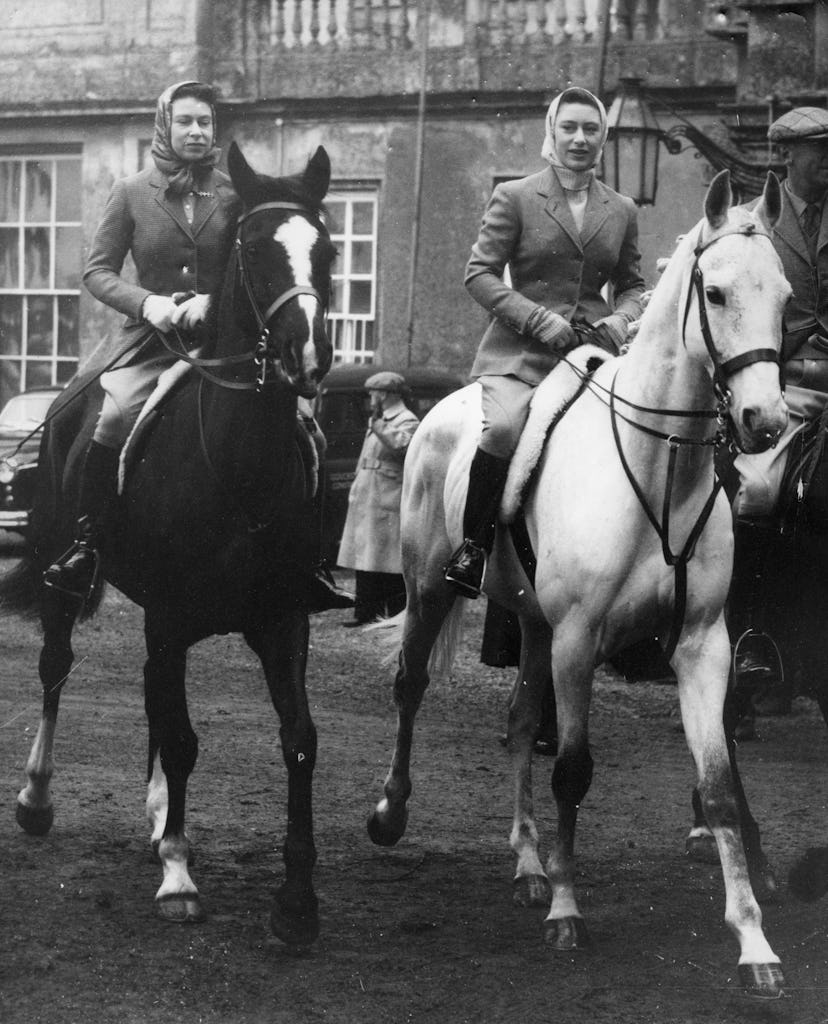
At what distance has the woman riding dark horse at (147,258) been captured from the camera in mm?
7383

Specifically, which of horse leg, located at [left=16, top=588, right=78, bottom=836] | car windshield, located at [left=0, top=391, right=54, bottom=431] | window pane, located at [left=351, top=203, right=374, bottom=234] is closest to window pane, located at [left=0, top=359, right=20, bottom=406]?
car windshield, located at [left=0, top=391, right=54, bottom=431]

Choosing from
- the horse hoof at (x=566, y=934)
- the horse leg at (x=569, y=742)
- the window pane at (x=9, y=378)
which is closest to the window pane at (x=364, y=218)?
the window pane at (x=9, y=378)

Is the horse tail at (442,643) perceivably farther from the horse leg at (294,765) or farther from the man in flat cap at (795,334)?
the horse leg at (294,765)

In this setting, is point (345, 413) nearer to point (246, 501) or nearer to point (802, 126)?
point (802, 126)

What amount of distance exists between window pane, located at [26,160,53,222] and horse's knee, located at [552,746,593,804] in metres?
20.9

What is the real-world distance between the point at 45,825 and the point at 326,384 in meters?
11.2

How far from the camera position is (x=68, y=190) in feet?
84.8

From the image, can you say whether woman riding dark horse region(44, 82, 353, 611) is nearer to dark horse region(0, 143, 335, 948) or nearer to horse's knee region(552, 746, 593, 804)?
dark horse region(0, 143, 335, 948)

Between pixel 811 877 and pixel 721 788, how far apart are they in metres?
0.97

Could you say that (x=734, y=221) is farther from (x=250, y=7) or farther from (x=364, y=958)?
(x=250, y=7)

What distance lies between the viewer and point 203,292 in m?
7.36

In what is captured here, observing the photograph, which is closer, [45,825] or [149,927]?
[149,927]

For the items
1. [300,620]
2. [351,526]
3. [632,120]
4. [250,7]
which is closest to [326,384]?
[351,526]

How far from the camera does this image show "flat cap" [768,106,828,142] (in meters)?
7.52
